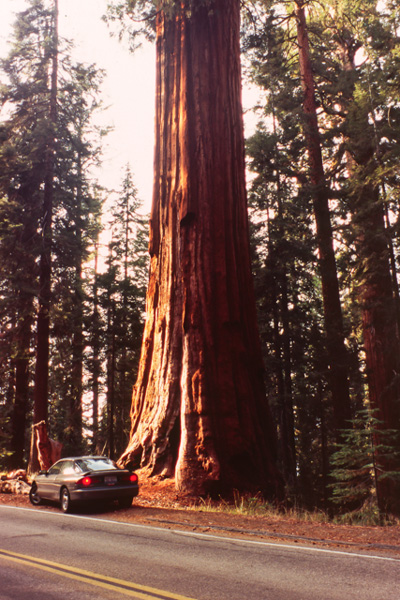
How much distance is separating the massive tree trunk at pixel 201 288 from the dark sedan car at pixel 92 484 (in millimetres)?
740

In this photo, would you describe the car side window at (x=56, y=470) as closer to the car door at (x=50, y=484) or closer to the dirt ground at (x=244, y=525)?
the car door at (x=50, y=484)

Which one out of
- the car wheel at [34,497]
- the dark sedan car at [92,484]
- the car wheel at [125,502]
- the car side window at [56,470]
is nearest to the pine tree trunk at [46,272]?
the car wheel at [34,497]

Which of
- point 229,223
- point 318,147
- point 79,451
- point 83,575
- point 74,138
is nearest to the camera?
point 83,575

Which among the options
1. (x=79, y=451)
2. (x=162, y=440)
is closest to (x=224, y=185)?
(x=162, y=440)

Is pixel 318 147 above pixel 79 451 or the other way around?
above

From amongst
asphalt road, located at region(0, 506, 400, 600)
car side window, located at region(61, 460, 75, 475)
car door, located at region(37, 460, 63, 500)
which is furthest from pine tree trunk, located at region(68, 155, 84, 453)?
asphalt road, located at region(0, 506, 400, 600)

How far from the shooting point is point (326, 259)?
1817 cm

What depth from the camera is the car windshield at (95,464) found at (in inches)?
431

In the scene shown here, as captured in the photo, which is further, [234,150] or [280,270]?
[280,270]

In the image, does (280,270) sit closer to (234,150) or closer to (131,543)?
(234,150)

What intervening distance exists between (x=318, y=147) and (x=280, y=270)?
16.2ft

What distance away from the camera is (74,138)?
24000 mm

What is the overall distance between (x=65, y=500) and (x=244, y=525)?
4.75m

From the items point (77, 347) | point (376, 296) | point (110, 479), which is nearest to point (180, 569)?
point (110, 479)
